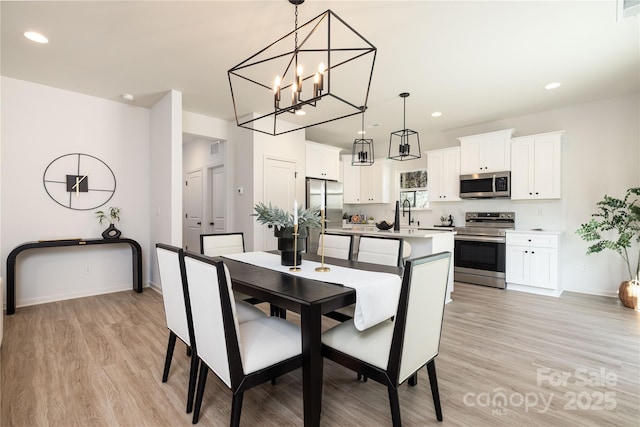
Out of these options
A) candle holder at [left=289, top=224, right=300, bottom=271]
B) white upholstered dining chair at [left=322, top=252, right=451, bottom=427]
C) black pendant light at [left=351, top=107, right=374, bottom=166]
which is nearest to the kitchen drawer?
black pendant light at [left=351, top=107, right=374, bottom=166]

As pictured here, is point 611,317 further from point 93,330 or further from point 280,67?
point 93,330

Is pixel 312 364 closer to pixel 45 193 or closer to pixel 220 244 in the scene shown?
pixel 220 244

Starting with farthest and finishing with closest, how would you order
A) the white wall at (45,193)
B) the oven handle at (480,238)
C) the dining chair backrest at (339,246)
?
the oven handle at (480,238)
the white wall at (45,193)
the dining chair backrest at (339,246)

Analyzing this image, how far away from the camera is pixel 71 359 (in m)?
2.35

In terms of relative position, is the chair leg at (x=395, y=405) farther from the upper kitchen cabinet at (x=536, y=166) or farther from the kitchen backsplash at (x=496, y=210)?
the kitchen backsplash at (x=496, y=210)

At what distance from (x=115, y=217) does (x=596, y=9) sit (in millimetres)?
5545

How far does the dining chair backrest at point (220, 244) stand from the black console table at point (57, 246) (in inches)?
68.1

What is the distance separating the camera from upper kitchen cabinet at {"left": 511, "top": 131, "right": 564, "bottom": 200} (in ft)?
14.3

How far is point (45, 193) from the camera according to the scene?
377cm

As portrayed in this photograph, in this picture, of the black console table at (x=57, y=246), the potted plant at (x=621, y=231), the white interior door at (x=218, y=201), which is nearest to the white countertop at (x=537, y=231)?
the potted plant at (x=621, y=231)

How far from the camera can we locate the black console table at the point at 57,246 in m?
3.33

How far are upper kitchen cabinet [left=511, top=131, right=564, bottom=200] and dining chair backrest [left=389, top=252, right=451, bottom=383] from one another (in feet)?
12.7

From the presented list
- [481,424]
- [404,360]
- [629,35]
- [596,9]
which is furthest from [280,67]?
[481,424]

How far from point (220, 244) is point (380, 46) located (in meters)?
2.49
